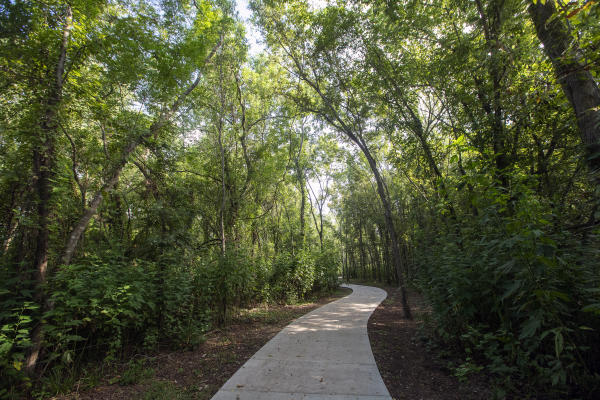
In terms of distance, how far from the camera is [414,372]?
314 centimetres

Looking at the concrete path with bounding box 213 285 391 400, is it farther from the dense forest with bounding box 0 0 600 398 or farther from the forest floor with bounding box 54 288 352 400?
the dense forest with bounding box 0 0 600 398

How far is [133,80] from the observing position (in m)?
4.68

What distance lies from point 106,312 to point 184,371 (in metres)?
1.35

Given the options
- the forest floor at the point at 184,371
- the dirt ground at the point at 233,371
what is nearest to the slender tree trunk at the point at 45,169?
the forest floor at the point at 184,371

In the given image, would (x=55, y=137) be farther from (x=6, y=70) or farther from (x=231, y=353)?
(x=231, y=353)

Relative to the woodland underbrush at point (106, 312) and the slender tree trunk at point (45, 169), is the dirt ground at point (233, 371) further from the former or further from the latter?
the slender tree trunk at point (45, 169)

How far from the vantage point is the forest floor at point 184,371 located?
9.14 feet

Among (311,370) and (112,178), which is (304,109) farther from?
(311,370)

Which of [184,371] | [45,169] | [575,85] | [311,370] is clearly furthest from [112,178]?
[575,85]

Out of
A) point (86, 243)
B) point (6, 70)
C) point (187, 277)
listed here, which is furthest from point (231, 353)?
point (6, 70)

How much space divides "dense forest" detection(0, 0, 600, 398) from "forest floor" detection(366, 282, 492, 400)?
326mm

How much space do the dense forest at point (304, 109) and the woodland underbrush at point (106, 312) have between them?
0.03 meters

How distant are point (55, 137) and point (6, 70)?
940mm

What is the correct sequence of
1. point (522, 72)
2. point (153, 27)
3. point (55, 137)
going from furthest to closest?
point (153, 27) → point (522, 72) → point (55, 137)
